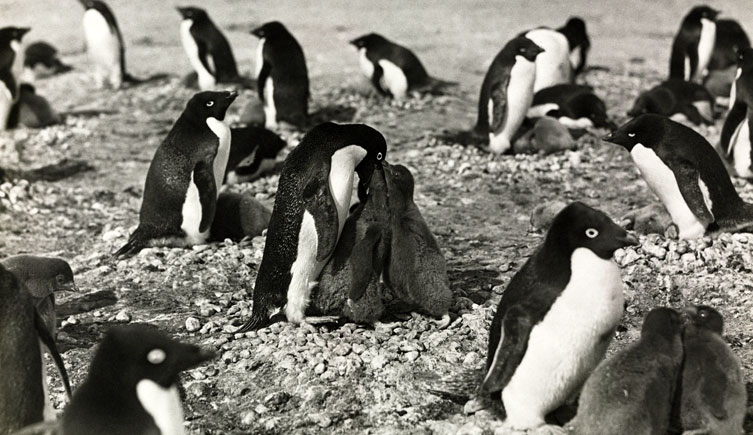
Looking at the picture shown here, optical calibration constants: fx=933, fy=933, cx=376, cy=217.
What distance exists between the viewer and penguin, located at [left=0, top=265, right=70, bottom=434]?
356 cm

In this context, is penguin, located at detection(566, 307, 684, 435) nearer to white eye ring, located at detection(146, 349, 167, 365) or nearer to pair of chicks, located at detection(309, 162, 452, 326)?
Result: pair of chicks, located at detection(309, 162, 452, 326)

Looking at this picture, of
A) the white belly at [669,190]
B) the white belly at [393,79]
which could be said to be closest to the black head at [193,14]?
the white belly at [393,79]

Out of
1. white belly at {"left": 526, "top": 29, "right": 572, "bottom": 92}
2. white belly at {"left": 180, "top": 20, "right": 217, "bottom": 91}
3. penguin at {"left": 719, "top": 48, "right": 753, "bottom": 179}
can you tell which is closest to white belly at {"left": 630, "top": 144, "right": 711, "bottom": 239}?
penguin at {"left": 719, "top": 48, "right": 753, "bottom": 179}

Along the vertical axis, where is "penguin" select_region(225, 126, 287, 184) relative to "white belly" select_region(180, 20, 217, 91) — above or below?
below

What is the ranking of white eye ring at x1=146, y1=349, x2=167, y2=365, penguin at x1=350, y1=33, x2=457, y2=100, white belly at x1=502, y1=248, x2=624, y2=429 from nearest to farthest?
white eye ring at x1=146, y1=349, x2=167, y2=365 → white belly at x1=502, y1=248, x2=624, y2=429 → penguin at x1=350, y1=33, x2=457, y2=100

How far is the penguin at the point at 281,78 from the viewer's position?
9.38 metres

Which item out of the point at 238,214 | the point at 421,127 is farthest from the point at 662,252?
the point at 421,127

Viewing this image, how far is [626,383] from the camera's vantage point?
3.49 meters

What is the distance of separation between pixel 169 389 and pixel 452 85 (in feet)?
26.6

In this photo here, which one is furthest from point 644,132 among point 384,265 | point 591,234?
point 591,234

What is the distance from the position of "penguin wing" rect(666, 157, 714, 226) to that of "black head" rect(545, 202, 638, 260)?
2175 millimetres

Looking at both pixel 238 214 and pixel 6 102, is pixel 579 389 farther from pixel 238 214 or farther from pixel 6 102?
pixel 6 102

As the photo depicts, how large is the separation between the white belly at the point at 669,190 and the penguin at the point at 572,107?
3.03 meters

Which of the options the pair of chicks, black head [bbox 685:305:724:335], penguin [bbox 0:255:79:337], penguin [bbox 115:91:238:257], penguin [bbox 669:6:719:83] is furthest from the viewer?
penguin [bbox 669:6:719:83]
